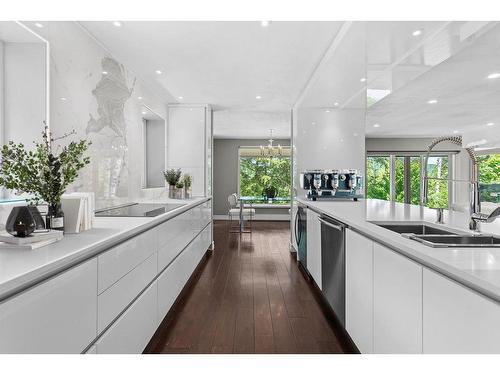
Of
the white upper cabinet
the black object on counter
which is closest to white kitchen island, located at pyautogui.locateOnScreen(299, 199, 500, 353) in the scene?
the black object on counter

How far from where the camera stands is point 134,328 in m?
1.84

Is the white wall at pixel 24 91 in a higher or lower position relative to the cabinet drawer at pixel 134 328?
higher

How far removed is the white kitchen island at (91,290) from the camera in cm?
97

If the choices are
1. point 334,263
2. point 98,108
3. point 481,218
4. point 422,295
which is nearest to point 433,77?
point 481,218

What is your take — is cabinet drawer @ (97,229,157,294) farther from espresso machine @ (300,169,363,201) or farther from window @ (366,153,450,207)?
espresso machine @ (300,169,363,201)

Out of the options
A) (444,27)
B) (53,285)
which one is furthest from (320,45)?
(53,285)

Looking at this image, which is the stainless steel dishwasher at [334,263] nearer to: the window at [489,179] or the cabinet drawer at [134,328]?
the window at [489,179]

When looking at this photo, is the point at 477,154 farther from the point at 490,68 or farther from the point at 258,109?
the point at 258,109

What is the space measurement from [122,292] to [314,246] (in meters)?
2.05

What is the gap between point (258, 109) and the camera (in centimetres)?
577

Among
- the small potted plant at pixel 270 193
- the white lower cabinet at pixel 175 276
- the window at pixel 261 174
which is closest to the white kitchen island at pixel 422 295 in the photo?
the white lower cabinet at pixel 175 276

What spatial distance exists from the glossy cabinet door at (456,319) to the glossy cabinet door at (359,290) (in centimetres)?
56

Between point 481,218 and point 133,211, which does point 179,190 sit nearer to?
point 133,211
